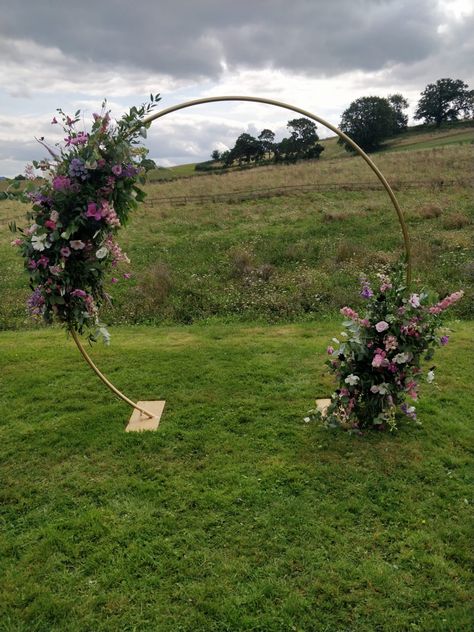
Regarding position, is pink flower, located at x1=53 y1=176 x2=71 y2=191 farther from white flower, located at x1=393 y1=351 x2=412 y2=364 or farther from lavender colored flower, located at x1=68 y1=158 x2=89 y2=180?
white flower, located at x1=393 y1=351 x2=412 y2=364

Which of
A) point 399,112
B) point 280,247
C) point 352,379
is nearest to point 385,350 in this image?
point 352,379

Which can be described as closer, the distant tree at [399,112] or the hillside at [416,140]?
the hillside at [416,140]

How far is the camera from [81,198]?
14.5 ft

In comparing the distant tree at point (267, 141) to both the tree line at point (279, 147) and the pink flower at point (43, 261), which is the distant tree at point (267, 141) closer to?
the tree line at point (279, 147)

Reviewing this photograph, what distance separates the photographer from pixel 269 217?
17.0 metres

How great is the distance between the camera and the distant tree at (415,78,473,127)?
53688mm

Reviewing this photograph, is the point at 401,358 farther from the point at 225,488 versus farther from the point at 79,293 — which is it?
the point at 79,293

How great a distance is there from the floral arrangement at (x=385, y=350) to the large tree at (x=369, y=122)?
1636 inches

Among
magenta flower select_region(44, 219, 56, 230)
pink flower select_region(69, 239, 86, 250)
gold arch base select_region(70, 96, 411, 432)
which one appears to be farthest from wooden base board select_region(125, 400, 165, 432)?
magenta flower select_region(44, 219, 56, 230)

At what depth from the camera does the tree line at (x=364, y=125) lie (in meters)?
37.7

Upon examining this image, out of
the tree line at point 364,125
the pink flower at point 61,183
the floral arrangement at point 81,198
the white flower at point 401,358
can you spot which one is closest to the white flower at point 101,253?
the floral arrangement at point 81,198

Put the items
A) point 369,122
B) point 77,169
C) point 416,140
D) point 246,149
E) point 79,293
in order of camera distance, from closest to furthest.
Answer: point 77,169, point 79,293, point 246,149, point 369,122, point 416,140

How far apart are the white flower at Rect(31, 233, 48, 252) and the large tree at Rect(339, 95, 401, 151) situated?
42.6 meters

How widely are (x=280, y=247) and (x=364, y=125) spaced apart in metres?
34.6
